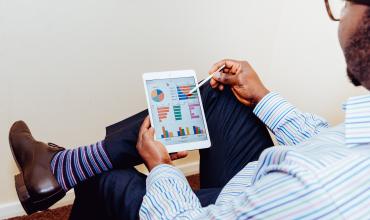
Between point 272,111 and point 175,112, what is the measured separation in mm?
232

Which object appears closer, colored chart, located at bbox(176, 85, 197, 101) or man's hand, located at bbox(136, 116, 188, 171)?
man's hand, located at bbox(136, 116, 188, 171)

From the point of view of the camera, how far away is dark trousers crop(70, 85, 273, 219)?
0.75m

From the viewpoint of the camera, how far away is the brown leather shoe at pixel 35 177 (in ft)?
2.75

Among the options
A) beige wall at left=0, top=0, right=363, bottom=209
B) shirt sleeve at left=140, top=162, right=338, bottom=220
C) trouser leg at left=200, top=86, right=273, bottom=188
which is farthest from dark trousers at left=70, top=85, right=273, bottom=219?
beige wall at left=0, top=0, right=363, bottom=209

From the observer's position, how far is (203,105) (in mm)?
967

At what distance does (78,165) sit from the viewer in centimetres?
86

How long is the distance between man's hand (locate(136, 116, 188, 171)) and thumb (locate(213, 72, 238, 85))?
22cm

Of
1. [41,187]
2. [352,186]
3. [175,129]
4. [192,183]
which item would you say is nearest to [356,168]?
[352,186]

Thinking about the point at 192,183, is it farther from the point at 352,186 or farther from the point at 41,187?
the point at 352,186

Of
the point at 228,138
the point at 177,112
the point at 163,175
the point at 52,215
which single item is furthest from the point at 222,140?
the point at 52,215

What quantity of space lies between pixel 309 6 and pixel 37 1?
94 centimetres

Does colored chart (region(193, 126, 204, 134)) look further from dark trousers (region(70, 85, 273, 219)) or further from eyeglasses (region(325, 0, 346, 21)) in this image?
eyeglasses (region(325, 0, 346, 21))

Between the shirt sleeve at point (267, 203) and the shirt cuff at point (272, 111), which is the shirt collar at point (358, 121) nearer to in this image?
the shirt sleeve at point (267, 203)

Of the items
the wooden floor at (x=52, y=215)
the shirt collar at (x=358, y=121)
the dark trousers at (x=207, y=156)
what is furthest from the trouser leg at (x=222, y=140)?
the wooden floor at (x=52, y=215)
